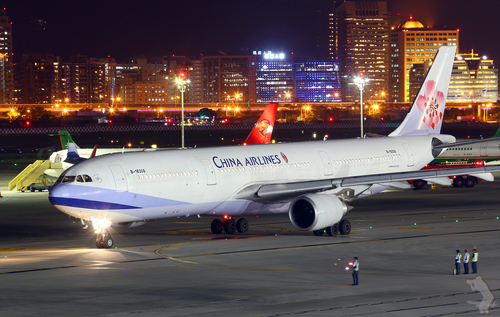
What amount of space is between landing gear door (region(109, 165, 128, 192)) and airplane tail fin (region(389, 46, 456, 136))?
2044cm

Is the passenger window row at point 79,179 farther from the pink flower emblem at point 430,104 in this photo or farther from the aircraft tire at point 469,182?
the aircraft tire at point 469,182

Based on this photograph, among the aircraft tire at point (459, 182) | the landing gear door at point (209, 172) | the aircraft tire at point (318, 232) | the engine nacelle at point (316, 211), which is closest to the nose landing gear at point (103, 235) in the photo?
the landing gear door at point (209, 172)

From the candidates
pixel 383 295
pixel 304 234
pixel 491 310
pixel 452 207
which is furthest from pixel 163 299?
pixel 452 207

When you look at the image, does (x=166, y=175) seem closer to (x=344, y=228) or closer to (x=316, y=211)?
(x=316, y=211)

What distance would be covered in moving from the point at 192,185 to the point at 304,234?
20.4 ft

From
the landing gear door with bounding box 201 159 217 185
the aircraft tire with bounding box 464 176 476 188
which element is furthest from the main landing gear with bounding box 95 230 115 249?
the aircraft tire with bounding box 464 176 476 188

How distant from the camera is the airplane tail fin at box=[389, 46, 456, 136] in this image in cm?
4334

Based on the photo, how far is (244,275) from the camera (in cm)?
2328

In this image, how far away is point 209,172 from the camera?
31703 mm

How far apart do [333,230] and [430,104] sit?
15.6 meters

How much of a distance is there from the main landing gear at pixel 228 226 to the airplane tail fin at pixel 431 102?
1400cm

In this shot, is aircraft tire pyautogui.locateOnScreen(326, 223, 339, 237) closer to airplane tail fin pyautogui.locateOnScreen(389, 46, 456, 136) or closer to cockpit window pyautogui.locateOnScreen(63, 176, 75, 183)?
cockpit window pyautogui.locateOnScreen(63, 176, 75, 183)

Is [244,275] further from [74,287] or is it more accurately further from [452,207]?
[452,207]

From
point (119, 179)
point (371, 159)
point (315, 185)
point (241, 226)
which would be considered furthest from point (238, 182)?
point (371, 159)
